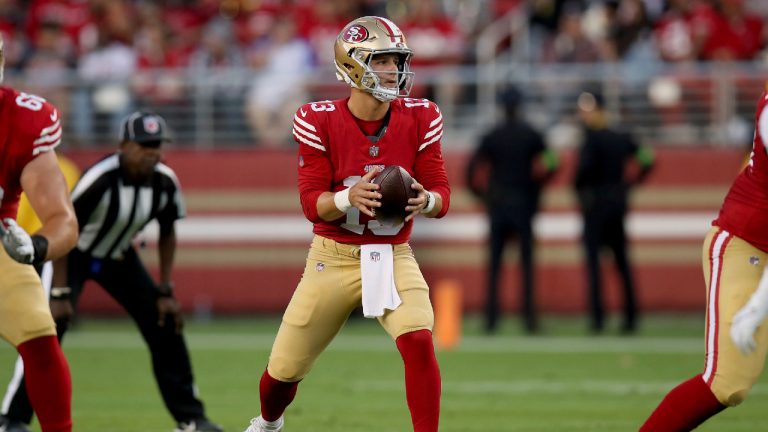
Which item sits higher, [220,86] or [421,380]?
[220,86]

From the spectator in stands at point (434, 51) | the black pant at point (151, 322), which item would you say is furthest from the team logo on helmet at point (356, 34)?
the spectator in stands at point (434, 51)

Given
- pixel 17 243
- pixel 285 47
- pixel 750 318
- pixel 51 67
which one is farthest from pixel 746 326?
pixel 51 67

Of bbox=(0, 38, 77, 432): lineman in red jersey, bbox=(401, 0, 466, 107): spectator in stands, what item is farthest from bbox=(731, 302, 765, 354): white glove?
bbox=(401, 0, 466, 107): spectator in stands

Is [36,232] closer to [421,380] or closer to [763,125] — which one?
[421,380]

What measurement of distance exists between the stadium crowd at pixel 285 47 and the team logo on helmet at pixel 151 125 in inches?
285

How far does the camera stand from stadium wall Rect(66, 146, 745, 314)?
1506 cm

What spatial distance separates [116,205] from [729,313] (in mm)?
Answer: 3622

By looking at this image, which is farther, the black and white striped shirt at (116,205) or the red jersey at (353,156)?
the black and white striped shirt at (116,205)

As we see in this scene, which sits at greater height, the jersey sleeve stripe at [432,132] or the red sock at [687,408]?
the jersey sleeve stripe at [432,132]

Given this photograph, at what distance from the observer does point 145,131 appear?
25.6 ft

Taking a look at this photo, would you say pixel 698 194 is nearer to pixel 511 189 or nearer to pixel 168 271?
pixel 511 189

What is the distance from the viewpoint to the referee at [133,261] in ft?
25.6

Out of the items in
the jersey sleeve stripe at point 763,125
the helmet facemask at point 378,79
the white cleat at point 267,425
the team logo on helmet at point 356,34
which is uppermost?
the team logo on helmet at point 356,34

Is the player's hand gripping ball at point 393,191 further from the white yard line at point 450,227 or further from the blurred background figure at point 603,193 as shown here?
the white yard line at point 450,227
